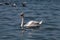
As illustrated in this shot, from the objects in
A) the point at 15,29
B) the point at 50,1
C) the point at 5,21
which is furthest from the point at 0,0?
the point at 15,29

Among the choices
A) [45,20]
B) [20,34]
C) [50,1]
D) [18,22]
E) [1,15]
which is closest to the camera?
[20,34]

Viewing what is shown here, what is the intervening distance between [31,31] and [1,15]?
1429cm

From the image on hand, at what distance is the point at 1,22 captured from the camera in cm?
4216

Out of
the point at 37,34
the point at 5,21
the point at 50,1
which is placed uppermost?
the point at 50,1

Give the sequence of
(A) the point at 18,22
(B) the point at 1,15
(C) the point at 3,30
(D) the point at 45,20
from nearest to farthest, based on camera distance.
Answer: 1. (C) the point at 3,30
2. (A) the point at 18,22
3. (D) the point at 45,20
4. (B) the point at 1,15

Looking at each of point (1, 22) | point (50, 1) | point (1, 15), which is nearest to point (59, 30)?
point (1, 22)

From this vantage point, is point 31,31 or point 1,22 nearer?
point 31,31

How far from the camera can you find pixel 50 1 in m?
73.2

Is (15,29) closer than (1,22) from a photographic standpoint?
Yes

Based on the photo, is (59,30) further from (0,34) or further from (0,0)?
(0,0)

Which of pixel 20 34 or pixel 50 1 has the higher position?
pixel 50 1

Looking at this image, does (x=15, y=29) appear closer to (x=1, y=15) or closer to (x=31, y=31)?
(x=31, y=31)

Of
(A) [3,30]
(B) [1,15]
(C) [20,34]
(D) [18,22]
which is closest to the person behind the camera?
(C) [20,34]

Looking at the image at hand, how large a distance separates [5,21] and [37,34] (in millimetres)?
9538
